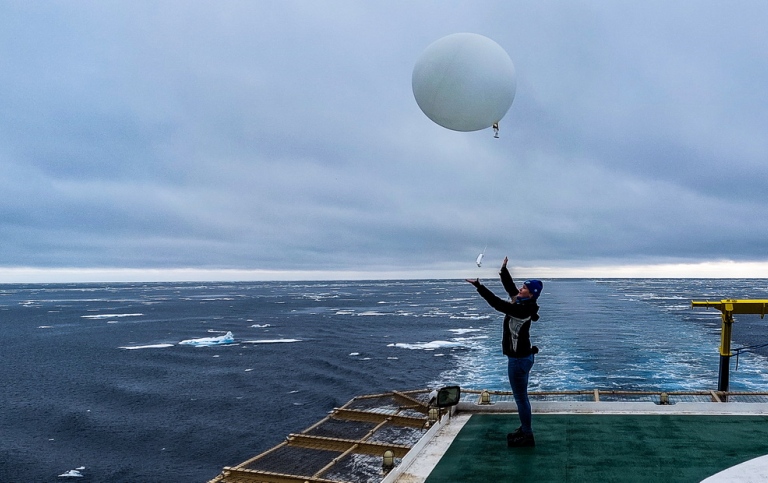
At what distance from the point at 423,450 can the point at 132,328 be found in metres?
71.8

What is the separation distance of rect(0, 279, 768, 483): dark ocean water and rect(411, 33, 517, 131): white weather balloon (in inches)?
690

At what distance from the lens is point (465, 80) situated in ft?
26.1

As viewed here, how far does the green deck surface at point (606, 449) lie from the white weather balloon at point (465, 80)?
479cm

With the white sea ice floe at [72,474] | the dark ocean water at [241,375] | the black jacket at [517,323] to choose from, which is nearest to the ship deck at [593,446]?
the black jacket at [517,323]

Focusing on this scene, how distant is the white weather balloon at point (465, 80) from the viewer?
7.95 meters

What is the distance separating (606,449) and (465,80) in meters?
5.45

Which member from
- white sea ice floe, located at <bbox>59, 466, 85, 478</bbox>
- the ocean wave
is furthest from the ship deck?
the ocean wave

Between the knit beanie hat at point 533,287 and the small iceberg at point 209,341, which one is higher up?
the knit beanie hat at point 533,287

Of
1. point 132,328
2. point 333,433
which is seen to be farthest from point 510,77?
point 132,328

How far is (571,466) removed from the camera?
6.50 metres

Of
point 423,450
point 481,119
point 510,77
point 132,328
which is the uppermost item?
point 510,77

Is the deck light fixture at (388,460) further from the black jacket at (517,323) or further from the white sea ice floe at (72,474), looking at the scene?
the white sea ice floe at (72,474)

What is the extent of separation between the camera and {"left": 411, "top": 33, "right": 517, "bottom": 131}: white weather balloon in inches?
313

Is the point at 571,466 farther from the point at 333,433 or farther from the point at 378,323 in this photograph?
the point at 378,323
